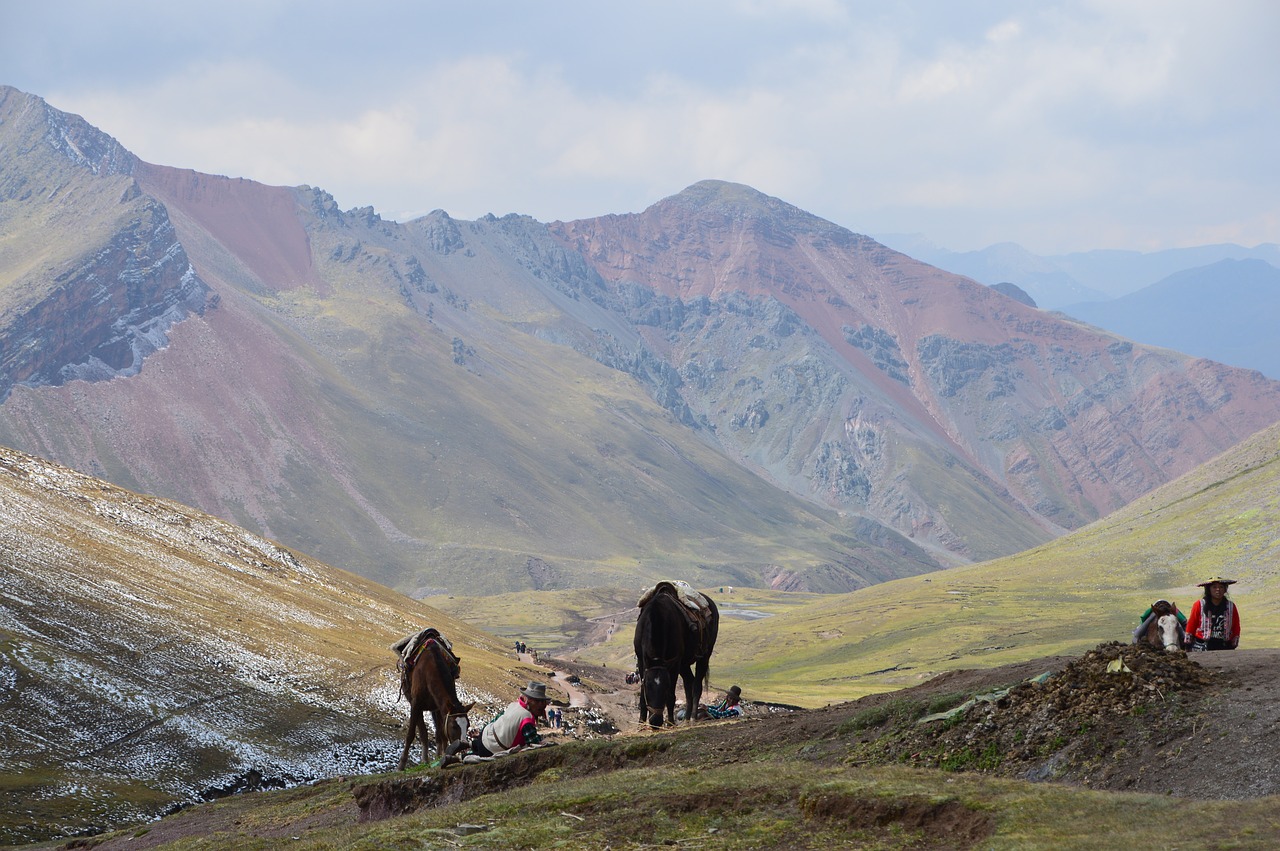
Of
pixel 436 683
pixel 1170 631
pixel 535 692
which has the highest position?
pixel 1170 631

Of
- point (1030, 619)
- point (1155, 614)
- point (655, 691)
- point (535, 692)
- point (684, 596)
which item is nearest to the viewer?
point (535, 692)

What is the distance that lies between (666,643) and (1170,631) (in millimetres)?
14843

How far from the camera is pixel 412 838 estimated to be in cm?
2031

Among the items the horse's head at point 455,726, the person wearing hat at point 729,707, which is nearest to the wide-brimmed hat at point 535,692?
the horse's head at point 455,726

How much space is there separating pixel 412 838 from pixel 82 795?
114 ft

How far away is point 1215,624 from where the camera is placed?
30.3 meters

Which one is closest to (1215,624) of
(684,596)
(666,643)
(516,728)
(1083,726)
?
(1083,726)

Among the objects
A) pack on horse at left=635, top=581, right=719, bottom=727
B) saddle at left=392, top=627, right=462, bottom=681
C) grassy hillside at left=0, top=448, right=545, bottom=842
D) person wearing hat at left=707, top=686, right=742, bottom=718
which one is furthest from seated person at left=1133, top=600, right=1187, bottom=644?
grassy hillside at left=0, top=448, right=545, bottom=842

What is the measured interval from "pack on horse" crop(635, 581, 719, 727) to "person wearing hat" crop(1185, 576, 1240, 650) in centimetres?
1419

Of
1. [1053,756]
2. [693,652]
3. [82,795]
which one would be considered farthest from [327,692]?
[1053,756]

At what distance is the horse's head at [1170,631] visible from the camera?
30141 mm

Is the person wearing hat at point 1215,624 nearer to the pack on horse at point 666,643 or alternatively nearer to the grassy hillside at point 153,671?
the pack on horse at point 666,643

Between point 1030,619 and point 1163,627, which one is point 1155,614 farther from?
point 1030,619

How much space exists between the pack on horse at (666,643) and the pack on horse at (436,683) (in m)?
5.75
